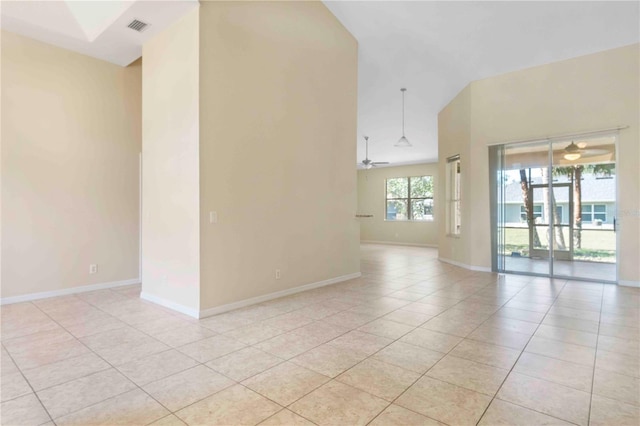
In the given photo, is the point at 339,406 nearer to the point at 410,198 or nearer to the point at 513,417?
the point at 513,417

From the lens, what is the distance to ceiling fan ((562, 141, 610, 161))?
5453mm

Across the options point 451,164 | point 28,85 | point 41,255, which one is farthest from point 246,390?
point 451,164

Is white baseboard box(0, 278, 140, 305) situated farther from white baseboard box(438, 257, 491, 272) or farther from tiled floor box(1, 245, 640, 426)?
white baseboard box(438, 257, 491, 272)

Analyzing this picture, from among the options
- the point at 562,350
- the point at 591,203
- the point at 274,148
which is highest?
the point at 274,148

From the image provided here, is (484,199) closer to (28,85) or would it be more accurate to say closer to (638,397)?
(638,397)

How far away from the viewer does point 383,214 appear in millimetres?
12812

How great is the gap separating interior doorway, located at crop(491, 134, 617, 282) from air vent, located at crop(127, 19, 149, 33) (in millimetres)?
5892

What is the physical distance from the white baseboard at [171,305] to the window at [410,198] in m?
9.51

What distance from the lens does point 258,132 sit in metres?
4.21

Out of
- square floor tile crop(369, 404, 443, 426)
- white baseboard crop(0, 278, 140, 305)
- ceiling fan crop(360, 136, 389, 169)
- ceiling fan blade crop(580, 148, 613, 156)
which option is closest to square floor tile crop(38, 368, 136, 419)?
square floor tile crop(369, 404, 443, 426)

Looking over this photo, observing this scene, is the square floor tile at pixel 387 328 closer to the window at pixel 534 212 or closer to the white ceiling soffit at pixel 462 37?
the window at pixel 534 212

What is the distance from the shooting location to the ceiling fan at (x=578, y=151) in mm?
5453

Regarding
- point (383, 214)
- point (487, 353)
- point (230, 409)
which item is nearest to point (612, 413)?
point (487, 353)

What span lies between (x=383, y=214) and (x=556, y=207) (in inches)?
282
